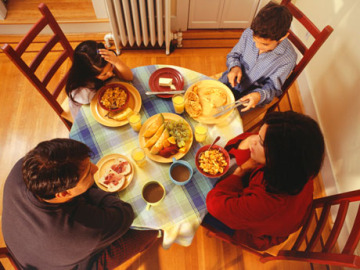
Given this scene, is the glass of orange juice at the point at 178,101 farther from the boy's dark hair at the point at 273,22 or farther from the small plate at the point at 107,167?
the boy's dark hair at the point at 273,22

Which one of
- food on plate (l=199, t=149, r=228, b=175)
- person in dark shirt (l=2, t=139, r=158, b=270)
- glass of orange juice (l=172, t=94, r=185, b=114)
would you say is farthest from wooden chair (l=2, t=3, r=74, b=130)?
food on plate (l=199, t=149, r=228, b=175)

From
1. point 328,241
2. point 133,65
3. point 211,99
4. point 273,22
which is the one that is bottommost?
point 133,65

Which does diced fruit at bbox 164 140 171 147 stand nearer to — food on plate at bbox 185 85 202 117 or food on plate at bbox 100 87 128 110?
food on plate at bbox 185 85 202 117

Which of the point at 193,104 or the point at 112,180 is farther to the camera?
the point at 193,104

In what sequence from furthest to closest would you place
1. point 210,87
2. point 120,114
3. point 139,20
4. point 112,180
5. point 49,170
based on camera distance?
point 139,20
point 210,87
point 120,114
point 112,180
point 49,170

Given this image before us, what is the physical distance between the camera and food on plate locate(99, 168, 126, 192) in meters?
1.30

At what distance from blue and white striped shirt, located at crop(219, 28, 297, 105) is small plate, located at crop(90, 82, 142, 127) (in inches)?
34.0

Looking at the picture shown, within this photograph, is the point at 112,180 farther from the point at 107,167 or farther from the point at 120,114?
the point at 120,114

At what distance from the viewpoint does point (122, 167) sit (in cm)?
134

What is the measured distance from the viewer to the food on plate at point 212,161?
134cm

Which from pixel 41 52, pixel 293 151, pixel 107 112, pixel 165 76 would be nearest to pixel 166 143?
pixel 107 112

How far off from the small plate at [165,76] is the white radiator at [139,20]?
42.3 inches

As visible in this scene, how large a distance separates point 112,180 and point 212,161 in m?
0.58

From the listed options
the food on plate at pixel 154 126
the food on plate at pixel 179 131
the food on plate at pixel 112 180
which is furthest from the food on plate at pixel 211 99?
the food on plate at pixel 112 180
